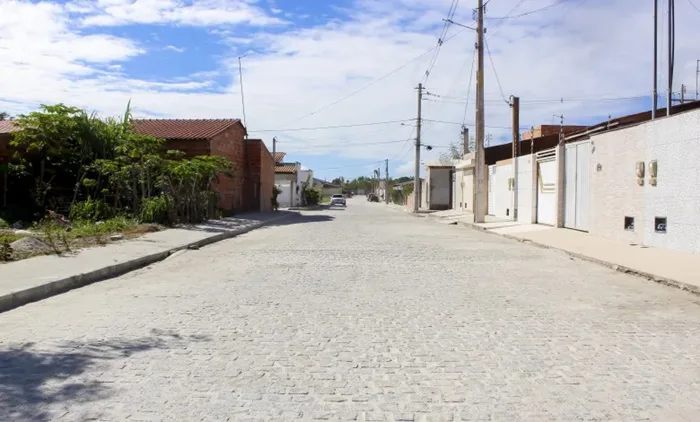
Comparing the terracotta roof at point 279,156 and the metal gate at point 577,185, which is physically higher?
the terracotta roof at point 279,156

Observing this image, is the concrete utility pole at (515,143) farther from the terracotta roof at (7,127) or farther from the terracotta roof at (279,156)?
the terracotta roof at (279,156)

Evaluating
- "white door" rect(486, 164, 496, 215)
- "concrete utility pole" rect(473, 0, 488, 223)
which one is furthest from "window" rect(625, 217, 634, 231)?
"white door" rect(486, 164, 496, 215)

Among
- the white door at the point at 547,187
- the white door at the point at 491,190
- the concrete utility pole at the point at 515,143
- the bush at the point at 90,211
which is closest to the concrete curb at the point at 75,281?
the bush at the point at 90,211

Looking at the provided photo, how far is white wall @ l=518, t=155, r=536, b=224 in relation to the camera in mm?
25500

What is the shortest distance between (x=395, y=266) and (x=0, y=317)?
715 centimetres

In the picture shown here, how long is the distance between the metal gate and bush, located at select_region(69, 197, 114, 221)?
16261mm

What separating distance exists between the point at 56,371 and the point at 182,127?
96.2ft

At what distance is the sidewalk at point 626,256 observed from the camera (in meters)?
10.5

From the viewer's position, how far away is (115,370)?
5262 mm

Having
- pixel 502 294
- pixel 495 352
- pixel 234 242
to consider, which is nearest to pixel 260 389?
pixel 495 352

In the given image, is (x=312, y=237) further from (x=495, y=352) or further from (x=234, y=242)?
(x=495, y=352)

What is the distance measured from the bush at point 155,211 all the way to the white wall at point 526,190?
14.5m

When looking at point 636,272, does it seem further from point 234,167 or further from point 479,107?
point 234,167

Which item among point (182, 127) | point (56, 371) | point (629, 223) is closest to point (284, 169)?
point (182, 127)
